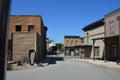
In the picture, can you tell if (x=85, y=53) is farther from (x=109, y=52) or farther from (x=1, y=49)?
(x=1, y=49)

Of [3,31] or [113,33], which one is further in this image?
[113,33]

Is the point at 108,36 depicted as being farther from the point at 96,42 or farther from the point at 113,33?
the point at 96,42

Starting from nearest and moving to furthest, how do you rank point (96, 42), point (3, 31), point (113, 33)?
point (3, 31) < point (113, 33) < point (96, 42)

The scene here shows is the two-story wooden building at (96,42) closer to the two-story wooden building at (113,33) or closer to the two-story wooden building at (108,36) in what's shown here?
the two-story wooden building at (108,36)

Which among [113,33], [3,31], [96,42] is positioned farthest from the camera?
[96,42]

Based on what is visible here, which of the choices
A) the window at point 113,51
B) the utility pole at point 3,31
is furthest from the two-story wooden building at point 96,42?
the utility pole at point 3,31

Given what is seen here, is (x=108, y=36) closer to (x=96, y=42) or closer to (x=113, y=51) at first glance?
(x=113, y=51)

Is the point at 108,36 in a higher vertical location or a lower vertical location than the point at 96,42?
higher

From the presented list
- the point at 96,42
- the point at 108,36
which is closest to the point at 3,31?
the point at 108,36

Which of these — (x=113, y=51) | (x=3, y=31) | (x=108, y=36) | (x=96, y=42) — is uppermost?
(x=108, y=36)

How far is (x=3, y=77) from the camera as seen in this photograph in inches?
48.9

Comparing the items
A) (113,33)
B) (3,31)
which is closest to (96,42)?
(113,33)

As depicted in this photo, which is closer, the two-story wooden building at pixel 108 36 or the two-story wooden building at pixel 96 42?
the two-story wooden building at pixel 108 36

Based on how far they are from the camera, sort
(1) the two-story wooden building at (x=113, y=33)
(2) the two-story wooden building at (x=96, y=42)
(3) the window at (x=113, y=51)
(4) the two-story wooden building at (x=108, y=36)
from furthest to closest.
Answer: (2) the two-story wooden building at (x=96, y=42) → (3) the window at (x=113, y=51) → (4) the two-story wooden building at (x=108, y=36) → (1) the two-story wooden building at (x=113, y=33)
